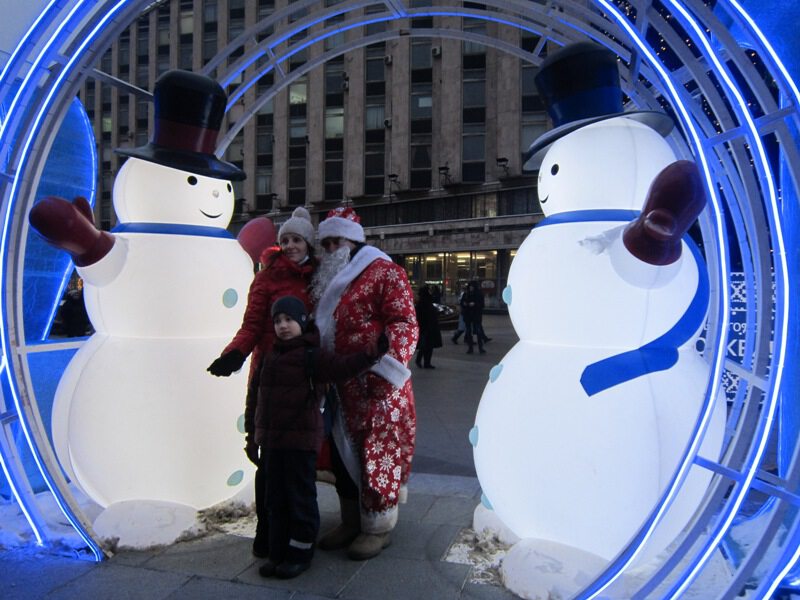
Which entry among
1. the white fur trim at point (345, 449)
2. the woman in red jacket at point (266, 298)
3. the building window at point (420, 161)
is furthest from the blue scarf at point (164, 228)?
the building window at point (420, 161)

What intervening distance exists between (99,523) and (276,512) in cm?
105

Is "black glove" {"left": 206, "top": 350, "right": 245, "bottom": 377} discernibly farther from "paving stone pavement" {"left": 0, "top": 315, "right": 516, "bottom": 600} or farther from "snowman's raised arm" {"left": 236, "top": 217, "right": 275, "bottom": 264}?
"snowman's raised arm" {"left": 236, "top": 217, "right": 275, "bottom": 264}

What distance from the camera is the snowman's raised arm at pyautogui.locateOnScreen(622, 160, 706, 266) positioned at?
91.1 inches

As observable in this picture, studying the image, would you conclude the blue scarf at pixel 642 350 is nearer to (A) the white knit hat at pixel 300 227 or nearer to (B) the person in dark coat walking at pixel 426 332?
(A) the white knit hat at pixel 300 227

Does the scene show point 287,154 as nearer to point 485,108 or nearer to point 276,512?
point 485,108

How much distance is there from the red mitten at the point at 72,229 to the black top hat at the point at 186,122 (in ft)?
1.52

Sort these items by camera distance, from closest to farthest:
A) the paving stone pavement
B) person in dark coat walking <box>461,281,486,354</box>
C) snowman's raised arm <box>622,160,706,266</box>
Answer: snowman's raised arm <box>622,160,706,266</box> → the paving stone pavement → person in dark coat walking <box>461,281,486,354</box>

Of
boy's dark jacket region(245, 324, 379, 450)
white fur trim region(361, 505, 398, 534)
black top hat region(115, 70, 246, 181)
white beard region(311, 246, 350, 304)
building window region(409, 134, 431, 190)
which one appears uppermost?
building window region(409, 134, 431, 190)

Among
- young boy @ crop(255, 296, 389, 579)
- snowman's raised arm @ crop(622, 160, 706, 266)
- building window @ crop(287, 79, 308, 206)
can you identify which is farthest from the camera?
building window @ crop(287, 79, 308, 206)

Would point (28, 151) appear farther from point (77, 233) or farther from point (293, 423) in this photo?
point (293, 423)

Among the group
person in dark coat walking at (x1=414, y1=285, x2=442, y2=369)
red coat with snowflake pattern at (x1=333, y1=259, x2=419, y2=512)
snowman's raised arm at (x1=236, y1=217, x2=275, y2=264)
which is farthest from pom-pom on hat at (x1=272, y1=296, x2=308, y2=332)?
person in dark coat walking at (x1=414, y1=285, x2=442, y2=369)

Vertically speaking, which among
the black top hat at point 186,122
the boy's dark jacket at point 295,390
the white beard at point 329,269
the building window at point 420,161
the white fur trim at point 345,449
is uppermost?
the building window at point 420,161

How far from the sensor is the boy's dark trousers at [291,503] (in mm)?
2871

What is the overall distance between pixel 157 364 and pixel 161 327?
20cm
